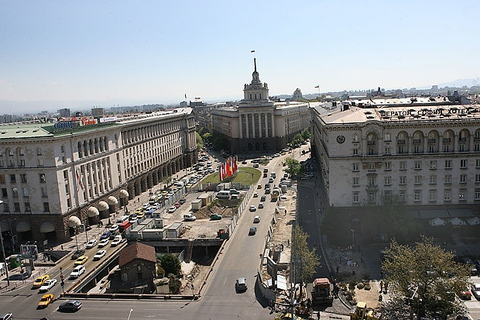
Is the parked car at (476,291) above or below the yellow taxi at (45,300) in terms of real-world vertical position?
below

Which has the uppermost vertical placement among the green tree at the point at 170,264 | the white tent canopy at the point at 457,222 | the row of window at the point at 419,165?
the row of window at the point at 419,165

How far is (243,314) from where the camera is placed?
149 feet

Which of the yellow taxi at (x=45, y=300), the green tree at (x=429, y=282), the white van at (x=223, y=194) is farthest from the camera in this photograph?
the white van at (x=223, y=194)

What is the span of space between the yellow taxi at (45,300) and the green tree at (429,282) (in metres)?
38.1

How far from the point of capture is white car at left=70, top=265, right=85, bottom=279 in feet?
194

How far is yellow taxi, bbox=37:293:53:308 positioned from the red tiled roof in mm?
11249

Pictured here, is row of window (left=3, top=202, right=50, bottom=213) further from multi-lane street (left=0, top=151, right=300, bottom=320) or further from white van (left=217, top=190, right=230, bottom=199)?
white van (left=217, top=190, right=230, bottom=199)

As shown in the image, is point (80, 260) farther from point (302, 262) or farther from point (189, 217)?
point (302, 262)

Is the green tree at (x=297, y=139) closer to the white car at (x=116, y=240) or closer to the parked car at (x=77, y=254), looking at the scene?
the white car at (x=116, y=240)

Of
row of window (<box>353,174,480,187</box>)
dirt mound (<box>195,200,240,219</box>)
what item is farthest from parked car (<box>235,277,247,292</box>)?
dirt mound (<box>195,200,240,219</box>)

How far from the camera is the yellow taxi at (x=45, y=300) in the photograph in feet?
165

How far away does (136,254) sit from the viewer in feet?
201

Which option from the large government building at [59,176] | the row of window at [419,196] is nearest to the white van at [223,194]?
the large government building at [59,176]

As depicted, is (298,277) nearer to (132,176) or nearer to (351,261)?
(351,261)
